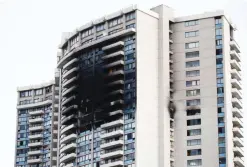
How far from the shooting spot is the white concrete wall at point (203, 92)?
152125 mm

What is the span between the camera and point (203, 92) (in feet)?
513

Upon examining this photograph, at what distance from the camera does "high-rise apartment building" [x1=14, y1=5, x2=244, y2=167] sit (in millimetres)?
152750

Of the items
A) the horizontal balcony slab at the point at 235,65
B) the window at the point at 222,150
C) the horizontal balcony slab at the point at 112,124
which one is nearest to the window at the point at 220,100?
the window at the point at 222,150

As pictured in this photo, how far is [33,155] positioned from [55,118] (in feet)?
37.8

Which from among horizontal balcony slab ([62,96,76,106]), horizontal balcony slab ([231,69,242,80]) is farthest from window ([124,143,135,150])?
horizontal balcony slab ([231,69,242,80])

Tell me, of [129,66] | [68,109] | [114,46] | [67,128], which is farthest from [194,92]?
[67,128]

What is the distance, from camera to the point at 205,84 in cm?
15662

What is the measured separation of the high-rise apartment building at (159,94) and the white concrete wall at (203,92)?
0.21m

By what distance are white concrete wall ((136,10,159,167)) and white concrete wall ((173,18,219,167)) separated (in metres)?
4.92

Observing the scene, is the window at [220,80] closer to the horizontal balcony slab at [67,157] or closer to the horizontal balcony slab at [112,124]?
the horizontal balcony slab at [112,124]

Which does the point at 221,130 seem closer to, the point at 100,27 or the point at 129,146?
the point at 129,146

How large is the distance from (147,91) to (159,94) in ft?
10.3

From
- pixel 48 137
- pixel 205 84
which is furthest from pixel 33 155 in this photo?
pixel 205 84

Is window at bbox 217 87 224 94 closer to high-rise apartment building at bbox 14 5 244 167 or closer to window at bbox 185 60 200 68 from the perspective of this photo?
high-rise apartment building at bbox 14 5 244 167
